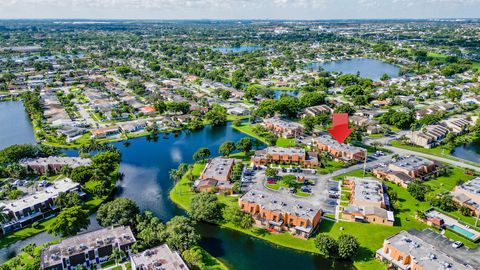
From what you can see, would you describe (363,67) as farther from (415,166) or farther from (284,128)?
(415,166)

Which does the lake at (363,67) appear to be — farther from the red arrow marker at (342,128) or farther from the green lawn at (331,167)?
the green lawn at (331,167)

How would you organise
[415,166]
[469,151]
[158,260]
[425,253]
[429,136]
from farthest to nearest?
[469,151], [429,136], [415,166], [425,253], [158,260]

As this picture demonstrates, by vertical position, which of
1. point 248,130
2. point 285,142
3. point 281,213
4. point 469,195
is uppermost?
point 469,195

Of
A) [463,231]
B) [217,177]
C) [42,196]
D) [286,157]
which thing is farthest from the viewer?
[286,157]

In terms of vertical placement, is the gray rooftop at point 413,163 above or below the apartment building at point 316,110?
below

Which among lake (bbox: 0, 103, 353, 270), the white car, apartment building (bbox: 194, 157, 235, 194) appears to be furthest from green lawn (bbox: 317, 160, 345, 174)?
the white car

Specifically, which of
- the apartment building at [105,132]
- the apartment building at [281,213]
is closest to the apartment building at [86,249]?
the apartment building at [281,213]

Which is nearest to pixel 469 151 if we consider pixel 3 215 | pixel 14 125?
pixel 3 215
